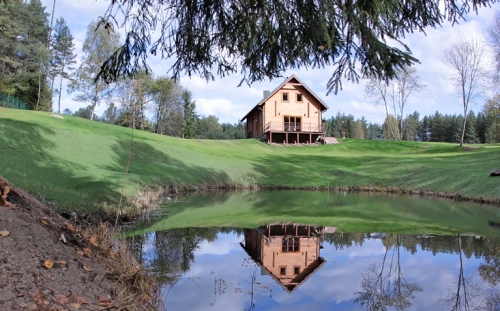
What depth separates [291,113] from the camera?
4719 centimetres

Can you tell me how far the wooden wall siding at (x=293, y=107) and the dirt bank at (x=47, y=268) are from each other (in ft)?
138

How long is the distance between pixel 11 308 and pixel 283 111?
44766mm

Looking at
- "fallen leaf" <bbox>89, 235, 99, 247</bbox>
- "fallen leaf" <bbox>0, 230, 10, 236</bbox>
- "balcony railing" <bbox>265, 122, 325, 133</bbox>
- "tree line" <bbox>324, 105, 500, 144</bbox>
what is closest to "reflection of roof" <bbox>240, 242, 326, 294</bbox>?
"fallen leaf" <bbox>89, 235, 99, 247</bbox>

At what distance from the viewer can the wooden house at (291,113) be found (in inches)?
1836

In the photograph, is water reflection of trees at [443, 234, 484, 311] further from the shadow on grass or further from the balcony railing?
the balcony railing

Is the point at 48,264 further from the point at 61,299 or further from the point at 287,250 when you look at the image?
the point at 287,250

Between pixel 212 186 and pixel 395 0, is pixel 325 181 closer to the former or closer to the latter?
pixel 212 186

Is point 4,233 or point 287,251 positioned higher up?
point 4,233

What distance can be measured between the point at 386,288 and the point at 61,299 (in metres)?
4.83

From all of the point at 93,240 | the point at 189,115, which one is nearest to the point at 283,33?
the point at 93,240

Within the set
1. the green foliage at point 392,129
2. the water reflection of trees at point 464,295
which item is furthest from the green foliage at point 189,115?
the water reflection of trees at point 464,295

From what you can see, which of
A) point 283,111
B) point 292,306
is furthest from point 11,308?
point 283,111

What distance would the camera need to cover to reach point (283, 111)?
4709 centimetres

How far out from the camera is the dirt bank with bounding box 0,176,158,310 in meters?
3.48
